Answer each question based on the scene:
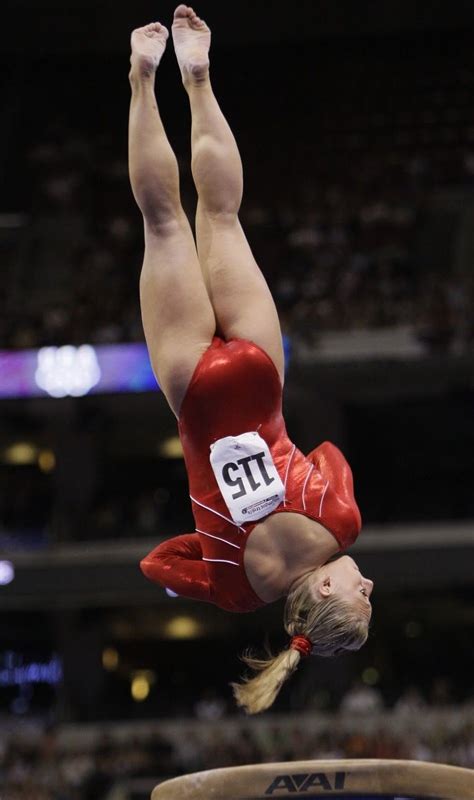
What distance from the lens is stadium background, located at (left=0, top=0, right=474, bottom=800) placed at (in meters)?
14.5

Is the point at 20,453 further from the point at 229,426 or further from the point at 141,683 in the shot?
the point at 229,426

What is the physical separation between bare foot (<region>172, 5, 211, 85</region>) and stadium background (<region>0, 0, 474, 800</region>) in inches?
364

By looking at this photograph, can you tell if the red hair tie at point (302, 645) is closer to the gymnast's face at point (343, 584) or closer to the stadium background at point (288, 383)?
the gymnast's face at point (343, 584)

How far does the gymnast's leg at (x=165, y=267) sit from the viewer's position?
4.54 m

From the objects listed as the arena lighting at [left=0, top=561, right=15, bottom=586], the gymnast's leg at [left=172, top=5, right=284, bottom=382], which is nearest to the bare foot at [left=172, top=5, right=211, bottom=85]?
the gymnast's leg at [left=172, top=5, right=284, bottom=382]

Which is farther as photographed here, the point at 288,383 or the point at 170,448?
the point at 170,448

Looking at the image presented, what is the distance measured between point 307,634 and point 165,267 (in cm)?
158

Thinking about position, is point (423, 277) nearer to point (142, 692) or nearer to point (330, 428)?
point (330, 428)

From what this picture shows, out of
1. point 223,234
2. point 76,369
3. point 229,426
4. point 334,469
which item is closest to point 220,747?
point 76,369

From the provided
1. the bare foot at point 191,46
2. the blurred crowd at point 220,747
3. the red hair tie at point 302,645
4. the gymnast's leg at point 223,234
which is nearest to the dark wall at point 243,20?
the blurred crowd at point 220,747

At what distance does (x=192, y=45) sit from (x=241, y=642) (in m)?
15.1

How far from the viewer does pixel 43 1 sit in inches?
645

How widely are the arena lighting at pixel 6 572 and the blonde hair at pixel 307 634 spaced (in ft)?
36.3

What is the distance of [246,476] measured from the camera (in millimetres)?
4336
